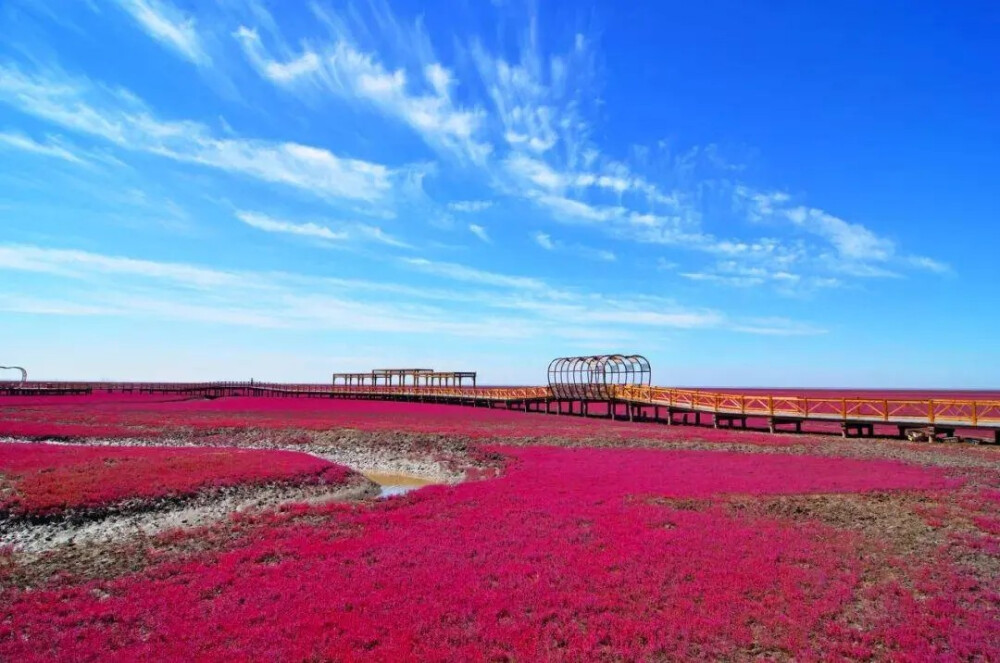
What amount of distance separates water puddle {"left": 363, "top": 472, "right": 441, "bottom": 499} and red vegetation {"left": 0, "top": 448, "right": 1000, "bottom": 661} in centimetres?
476

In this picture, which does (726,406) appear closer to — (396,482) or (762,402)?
(762,402)

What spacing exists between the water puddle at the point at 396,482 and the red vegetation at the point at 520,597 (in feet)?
15.6

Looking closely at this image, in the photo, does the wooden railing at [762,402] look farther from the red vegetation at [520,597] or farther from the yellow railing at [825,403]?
the red vegetation at [520,597]

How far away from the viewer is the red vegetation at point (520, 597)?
7.96m

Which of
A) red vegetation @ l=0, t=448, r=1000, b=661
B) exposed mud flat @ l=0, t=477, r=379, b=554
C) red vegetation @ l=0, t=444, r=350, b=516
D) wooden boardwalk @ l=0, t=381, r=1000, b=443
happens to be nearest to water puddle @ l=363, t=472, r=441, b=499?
exposed mud flat @ l=0, t=477, r=379, b=554

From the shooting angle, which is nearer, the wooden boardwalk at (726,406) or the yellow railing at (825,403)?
the yellow railing at (825,403)

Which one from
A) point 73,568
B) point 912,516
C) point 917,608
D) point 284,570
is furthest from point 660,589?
point 73,568

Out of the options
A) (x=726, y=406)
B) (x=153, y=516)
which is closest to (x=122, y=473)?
(x=153, y=516)

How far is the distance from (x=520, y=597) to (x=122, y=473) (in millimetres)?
18271

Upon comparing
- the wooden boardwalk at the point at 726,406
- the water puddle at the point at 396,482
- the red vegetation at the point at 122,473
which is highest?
the wooden boardwalk at the point at 726,406

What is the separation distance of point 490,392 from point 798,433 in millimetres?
41214

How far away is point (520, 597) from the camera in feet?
31.6

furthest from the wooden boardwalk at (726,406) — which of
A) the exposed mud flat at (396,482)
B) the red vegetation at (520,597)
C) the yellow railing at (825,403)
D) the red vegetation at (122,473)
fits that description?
the red vegetation at (122,473)

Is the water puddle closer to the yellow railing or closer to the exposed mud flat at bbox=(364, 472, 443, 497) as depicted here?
the exposed mud flat at bbox=(364, 472, 443, 497)
